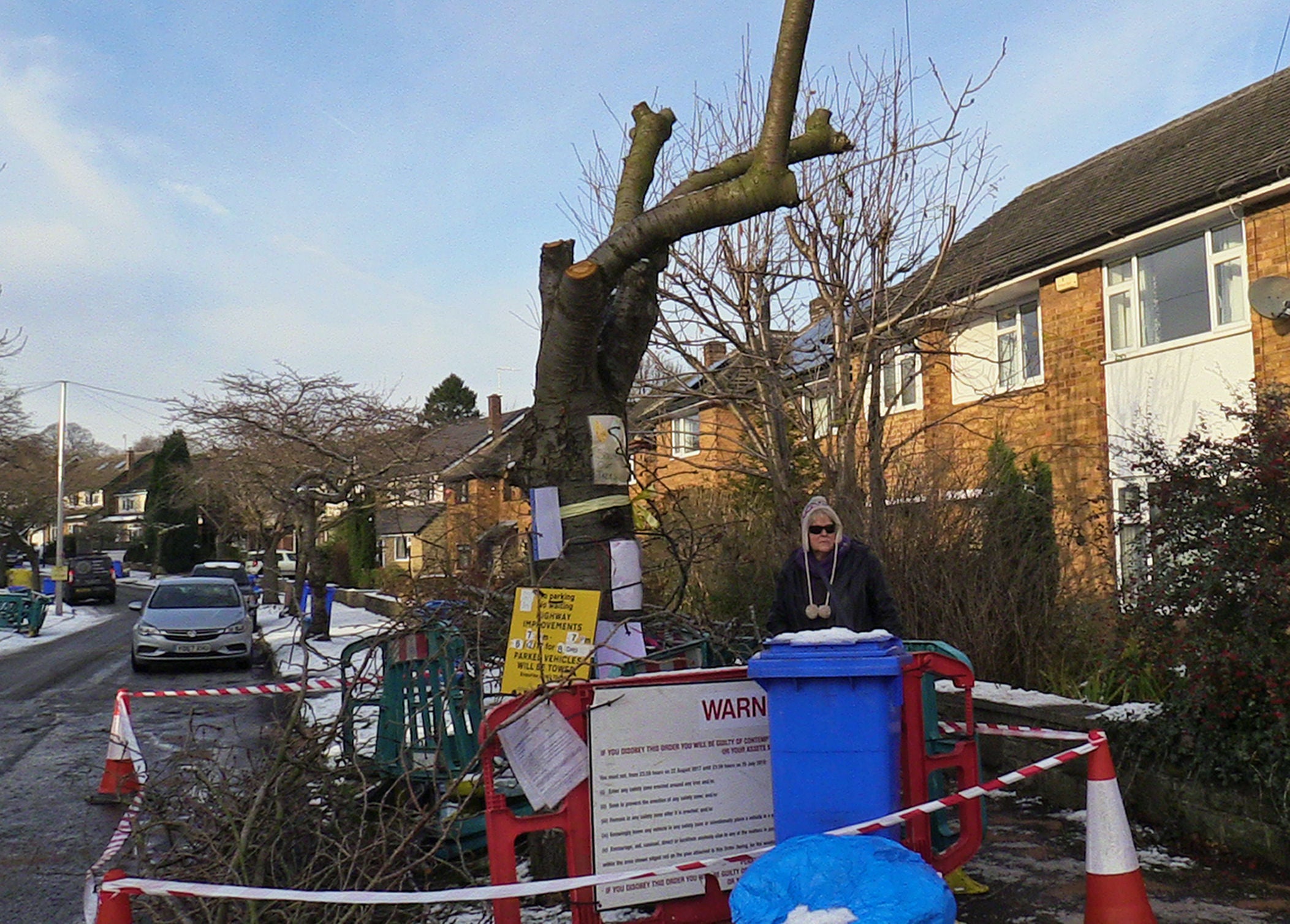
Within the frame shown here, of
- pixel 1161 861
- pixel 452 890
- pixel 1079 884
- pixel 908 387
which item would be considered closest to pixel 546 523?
pixel 452 890

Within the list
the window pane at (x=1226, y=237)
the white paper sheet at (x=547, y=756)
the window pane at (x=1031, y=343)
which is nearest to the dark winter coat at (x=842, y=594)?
the white paper sheet at (x=547, y=756)

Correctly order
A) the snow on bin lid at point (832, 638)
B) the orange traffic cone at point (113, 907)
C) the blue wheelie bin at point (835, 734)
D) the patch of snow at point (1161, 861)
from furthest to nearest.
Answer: the patch of snow at point (1161, 861) → the snow on bin lid at point (832, 638) → the blue wheelie bin at point (835, 734) → the orange traffic cone at point (113, 907)

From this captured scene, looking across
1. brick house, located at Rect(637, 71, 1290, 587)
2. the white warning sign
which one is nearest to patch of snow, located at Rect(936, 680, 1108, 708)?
the white warning sign

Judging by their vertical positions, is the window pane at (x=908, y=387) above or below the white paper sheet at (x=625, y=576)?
above

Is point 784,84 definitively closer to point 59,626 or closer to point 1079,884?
point 1079,884

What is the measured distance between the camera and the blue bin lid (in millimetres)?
4367

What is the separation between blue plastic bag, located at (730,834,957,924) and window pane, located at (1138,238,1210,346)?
12828 millimetres

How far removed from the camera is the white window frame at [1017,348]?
17109 mm

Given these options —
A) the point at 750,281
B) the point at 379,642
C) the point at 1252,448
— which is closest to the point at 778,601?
the point at 379,642

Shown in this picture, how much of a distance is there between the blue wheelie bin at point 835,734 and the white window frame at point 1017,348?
1353cm

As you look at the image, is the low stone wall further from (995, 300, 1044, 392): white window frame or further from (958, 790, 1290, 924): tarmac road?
(995, 300, 1044, 392): white window frame

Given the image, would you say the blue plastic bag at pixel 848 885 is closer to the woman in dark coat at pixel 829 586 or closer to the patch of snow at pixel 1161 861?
the woman in dark coat at pixel 829 586

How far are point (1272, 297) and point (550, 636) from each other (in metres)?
10.6

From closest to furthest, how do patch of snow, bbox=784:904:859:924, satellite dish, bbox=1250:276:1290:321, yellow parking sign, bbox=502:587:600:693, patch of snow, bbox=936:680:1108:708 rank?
patch of snow, bbox=784:904:859:924 < yellow parking sign, bbox=502:587:600:693 < patch of snow, bbox=936:680:1108:708 < satellite dish, bbox=1250:276:1290:321
